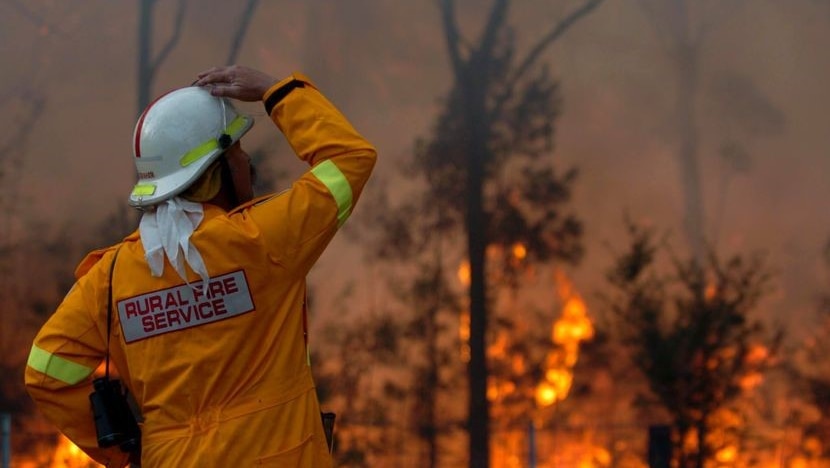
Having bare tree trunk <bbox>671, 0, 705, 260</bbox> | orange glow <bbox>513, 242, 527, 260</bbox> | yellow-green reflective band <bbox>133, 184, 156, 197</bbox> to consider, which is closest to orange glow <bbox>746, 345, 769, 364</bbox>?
bare tree trunk <bbox>671, 0, 705, 260</bbox>

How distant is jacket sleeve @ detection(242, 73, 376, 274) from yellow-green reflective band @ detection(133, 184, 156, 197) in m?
0.21

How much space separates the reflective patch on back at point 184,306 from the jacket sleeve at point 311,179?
0.33ft

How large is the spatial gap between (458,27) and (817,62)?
1.56 meters

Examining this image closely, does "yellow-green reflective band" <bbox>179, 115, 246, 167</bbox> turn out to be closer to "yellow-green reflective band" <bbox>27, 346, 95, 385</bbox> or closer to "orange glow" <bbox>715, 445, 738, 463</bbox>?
"yellow-green reflective band" <bbox>27, 346, 95, 385</bbox>

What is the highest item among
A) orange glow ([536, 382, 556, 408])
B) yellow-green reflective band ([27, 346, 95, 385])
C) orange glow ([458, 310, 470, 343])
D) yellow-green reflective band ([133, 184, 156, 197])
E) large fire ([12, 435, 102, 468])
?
yellow-green reflective band ([133, 184, 156, 197])

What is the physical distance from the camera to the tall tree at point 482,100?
5.17 metres

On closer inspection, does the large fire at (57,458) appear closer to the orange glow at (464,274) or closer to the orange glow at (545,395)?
the orange glow at (464,274)

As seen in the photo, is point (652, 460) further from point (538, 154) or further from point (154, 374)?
point (154, 374)

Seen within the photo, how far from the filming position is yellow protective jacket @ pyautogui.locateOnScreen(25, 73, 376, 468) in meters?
2.27

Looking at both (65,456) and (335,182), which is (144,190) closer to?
(335,182)

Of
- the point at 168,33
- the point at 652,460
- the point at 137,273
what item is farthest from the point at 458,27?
the point at 137,273

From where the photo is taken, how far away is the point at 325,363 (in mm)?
5078

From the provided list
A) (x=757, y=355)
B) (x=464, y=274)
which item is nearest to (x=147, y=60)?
(x=464, y=274)

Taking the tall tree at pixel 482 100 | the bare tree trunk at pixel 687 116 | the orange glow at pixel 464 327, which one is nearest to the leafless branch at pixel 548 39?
the tall tree at pixel 482 100
